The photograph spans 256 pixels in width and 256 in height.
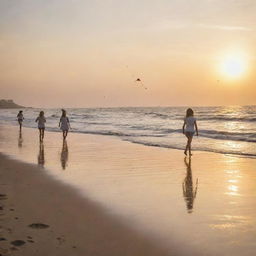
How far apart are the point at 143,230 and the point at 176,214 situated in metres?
1.06

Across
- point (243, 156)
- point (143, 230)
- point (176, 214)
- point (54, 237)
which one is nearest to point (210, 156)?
point (243, 156)

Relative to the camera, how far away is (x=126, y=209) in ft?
23.2

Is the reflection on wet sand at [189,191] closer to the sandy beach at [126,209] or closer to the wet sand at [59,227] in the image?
the sandy beach at [126,209]

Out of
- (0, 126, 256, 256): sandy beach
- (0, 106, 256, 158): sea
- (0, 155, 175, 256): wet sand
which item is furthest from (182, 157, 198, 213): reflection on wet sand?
(0, 106, 256, 158): sea

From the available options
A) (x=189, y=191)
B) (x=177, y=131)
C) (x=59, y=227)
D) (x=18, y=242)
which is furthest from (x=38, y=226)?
(x=177, y=131)

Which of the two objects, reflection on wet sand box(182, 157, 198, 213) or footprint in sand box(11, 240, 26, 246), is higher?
footprint in sand box(11, 240, 26, 246)

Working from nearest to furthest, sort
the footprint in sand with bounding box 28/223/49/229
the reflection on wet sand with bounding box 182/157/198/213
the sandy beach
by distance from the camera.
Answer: the sandy beach
the footprint in sand with bounding box 28/223/49/229
the reflection on wet sand with bounding box 182/157/198/213

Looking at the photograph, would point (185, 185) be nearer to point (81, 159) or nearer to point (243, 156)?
point (81, 159)

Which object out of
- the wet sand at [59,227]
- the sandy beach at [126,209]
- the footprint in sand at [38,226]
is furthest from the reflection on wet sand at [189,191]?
the footprint in sand at [38,226]

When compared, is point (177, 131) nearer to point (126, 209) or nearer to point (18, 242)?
point (126, 209)

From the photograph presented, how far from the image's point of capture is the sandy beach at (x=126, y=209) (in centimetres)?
517

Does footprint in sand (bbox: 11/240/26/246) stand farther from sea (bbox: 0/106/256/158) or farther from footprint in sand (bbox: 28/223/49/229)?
sea (bbox: 0/106/256/158)

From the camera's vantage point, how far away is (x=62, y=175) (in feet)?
35.1

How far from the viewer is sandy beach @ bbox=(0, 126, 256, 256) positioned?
517 centimetres
